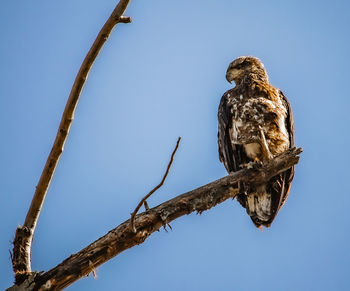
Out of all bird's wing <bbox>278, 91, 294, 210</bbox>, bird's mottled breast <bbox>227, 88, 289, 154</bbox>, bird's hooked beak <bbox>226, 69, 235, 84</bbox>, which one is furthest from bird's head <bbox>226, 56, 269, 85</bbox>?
bird's mottled breast <bbox>227, 88, 289, 154</bbox>

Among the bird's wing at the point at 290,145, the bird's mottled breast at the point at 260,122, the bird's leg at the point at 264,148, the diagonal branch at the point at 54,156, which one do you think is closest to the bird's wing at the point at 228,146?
the bird's mottled breast at the point at 260,122

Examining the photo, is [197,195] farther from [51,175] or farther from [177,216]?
[51,175]

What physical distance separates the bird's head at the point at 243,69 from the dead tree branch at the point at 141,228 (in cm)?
222

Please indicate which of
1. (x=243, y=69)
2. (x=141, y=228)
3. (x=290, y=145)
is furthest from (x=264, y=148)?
(x=141, y=228)

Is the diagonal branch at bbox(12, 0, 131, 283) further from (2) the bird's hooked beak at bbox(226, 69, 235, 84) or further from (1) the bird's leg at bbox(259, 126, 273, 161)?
(2) the bird's hooked beak at bbox(226, 69, 235, 84)

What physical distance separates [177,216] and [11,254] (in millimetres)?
1386

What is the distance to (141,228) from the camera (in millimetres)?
3588

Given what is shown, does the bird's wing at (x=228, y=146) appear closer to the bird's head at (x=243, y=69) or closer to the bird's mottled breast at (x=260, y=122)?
the bird's mottled breast at (x=260, y=122)

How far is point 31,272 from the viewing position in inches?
131

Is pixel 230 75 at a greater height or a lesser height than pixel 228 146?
greater

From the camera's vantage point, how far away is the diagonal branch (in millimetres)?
3096

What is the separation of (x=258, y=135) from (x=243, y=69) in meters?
1.58

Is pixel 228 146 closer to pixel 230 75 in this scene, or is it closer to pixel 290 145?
pixel 290 145

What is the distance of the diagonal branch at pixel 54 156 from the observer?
10.2 feet
